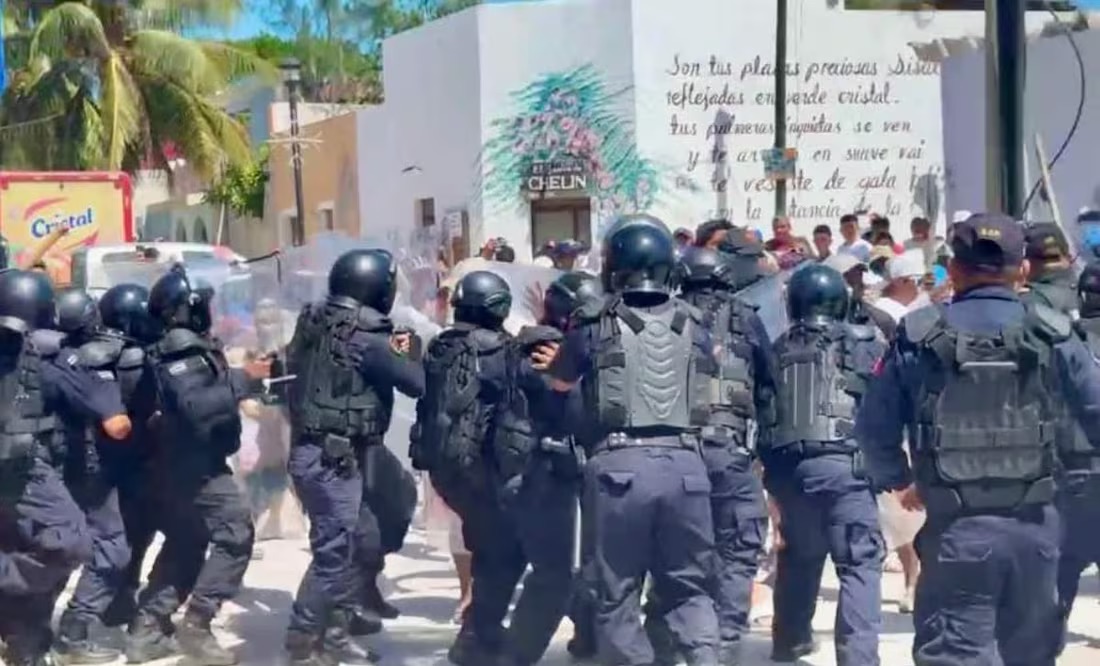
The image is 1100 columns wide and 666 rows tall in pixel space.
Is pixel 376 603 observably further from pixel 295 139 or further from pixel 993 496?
pixel 295 139

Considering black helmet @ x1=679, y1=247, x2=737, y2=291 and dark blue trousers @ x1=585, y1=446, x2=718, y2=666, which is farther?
black helmet @ x1=679, y1=247, x2=737, y2=291

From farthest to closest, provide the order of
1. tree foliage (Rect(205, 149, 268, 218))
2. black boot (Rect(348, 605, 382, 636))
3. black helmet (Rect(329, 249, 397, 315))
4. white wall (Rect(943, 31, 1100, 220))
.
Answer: tree foliage (Rect(205, 149, 268, 218)), white wall (Rect(943, 31, 1100, 220)), black boot (Rect(348, 605, 382, 636)), black helmet (Rect(329, 249, 397, 315))

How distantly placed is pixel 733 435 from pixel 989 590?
198cm

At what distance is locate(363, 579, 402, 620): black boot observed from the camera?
9.01 m

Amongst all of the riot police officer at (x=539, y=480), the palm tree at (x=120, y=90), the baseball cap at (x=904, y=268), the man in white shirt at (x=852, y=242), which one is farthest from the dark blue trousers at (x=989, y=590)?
the palm tree at (x=120, y=90)

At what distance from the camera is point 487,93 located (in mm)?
22391

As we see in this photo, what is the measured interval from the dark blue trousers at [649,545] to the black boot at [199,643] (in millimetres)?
2422

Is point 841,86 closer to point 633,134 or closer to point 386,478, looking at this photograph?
point 633,134

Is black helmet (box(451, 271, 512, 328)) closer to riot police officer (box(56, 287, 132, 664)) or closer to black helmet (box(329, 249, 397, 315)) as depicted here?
black helmet (box(329, 249, 397, 315))

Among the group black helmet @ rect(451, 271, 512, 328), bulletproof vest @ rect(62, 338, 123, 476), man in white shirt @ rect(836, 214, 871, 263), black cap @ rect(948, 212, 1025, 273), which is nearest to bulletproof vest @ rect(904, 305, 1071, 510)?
black cap @ rect(948, 212, 1025, 273)

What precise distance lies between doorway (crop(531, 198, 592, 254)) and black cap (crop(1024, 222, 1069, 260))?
47.4ft

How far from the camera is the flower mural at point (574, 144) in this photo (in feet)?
72.0

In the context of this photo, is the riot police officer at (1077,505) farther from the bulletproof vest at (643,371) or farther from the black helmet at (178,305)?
the black helmet at (178,305)

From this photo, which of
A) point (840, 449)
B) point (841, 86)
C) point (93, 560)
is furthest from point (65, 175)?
point (840, 449)
